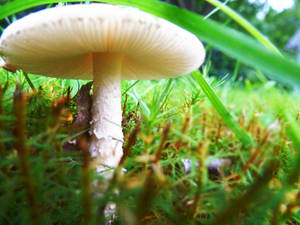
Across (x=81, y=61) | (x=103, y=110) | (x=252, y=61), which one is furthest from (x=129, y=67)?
(x=252, y=61)

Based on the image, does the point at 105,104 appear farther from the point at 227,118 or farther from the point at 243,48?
the point at 243,48

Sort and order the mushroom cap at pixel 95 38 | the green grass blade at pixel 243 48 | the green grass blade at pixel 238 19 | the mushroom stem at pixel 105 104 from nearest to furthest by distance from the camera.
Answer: the green grass blade at pixel 243 48, the mushroom cap at pixel 95 38, the green grass blade at pixel 238 19, the mushroom stem at pixel 105 104

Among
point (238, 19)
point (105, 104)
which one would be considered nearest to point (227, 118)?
point (238, 19)

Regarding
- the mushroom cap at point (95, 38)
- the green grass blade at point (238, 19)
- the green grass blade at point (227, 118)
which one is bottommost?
the green grass blade at point (227, 118)

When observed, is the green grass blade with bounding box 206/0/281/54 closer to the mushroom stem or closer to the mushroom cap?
the mushroom cap

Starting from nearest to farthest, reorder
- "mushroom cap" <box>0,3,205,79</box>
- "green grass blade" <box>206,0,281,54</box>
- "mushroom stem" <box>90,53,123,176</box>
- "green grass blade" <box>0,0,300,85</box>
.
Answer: "green grass blade" <box>0,0,300,85</box>, "mushroom cap" <box>0,3,205,79</box>, "green grass blade" <box>206,0,281,54</box>, "mushroom stem" <box>90,53,123,176</box>

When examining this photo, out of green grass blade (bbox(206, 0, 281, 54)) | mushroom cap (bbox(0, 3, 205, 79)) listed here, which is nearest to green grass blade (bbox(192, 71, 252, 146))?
mushroom cap (bbox(0, 3, 205, 79))

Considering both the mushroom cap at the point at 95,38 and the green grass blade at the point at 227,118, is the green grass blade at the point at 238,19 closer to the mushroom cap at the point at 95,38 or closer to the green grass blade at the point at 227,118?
the mushroom cap at the point at 95,38

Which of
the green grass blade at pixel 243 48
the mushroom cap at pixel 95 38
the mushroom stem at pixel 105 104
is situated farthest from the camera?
the mushroom stem at pixel 105 104

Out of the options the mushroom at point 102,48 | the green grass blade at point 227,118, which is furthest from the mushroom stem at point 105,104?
the green grass blade at point 227,118
